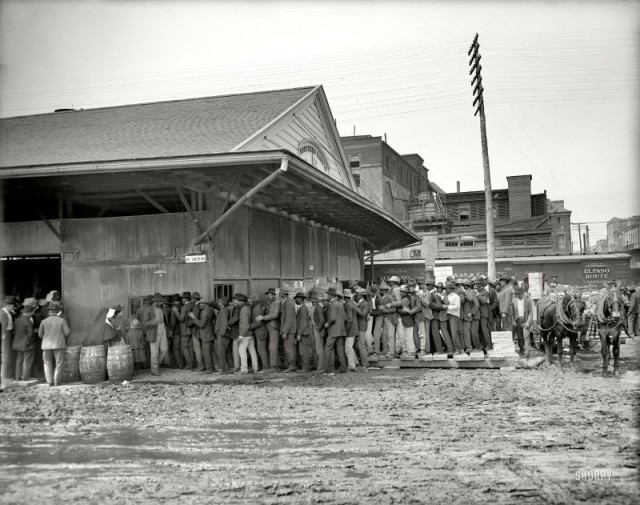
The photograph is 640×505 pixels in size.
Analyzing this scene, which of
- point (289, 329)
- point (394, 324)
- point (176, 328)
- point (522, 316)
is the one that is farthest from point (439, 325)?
point (176, 328)

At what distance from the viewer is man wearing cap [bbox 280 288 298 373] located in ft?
41.1

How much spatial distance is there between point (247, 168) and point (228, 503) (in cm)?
725

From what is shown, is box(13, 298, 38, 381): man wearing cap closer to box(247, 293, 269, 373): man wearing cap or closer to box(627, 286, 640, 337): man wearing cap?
box(247, 293, 269, 373): man wearing cap

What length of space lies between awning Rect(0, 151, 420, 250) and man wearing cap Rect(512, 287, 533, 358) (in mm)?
4890

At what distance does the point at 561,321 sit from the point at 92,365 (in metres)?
10.6

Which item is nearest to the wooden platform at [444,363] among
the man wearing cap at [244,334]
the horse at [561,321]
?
the horse at [561,321]

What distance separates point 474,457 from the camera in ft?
20.1

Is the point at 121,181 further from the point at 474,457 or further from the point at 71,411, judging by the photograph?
the point at 474,457

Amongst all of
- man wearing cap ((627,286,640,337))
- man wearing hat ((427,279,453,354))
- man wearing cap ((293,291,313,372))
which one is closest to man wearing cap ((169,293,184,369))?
man wearing cap ((293,291,313,372))

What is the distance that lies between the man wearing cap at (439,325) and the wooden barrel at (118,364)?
7237 mm

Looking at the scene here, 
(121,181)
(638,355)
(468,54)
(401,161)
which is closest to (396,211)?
(401,161)

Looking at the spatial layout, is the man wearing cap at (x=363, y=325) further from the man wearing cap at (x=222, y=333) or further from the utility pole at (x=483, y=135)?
the utility pole at (x=483, y=135)

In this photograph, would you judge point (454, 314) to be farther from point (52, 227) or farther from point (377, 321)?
point (52, 227)

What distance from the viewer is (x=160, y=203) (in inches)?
568
